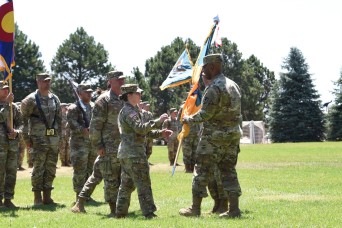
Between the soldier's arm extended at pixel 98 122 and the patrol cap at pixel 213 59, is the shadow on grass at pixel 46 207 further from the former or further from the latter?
the patrol cap at pixel 213 59

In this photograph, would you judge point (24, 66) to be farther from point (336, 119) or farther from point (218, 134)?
point (218, 134)

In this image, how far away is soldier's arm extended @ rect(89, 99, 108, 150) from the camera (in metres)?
10.5

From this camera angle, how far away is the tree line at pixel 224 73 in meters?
60.2

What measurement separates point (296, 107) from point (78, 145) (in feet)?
165

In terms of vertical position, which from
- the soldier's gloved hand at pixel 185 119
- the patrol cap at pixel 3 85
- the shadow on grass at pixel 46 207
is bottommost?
the shadow on grass at pixel 46 207

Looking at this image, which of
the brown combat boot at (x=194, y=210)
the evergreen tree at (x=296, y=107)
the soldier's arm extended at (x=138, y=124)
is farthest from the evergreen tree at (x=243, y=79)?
the soldier's arm extended at (x=138, y=124)

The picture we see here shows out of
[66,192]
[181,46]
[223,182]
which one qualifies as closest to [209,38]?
[223,182]

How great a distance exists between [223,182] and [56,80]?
70424 mm

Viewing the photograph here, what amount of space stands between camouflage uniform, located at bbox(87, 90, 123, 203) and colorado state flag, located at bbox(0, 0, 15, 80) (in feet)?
Result: 7.87

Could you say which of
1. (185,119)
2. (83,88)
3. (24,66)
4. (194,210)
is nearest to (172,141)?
(83,88)

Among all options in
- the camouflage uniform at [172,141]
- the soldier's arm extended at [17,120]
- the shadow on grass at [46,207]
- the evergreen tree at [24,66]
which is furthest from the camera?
the evergreen tree at [24,66]

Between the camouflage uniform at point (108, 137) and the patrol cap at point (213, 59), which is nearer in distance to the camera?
the patrol cap at point (213, 59)

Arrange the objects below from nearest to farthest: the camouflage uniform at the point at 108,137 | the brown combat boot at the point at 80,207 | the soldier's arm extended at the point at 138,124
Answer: the soldier's arm extended at the point at 138,124, the camouflage uniform at the point at 108,137, the brown combat boot at the point at 80,207

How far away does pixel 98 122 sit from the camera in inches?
413
